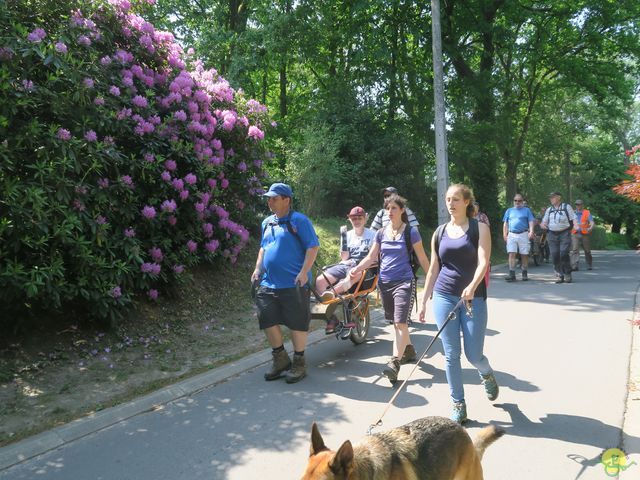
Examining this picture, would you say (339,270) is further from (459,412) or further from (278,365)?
(459,412)

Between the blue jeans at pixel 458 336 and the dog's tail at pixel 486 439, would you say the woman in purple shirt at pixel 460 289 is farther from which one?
the dog's tail at pixel 486 439

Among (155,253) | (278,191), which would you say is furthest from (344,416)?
(155,253)

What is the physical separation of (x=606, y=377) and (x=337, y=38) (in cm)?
1625

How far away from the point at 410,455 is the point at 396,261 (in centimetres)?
311

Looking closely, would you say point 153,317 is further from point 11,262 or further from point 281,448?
point 281,448

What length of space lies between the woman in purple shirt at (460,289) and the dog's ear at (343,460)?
2.16m

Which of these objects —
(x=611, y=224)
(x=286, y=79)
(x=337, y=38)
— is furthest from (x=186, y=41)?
(x=611, y=224)

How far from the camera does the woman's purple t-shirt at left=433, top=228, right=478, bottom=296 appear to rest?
415 cm

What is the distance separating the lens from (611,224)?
42312 mm

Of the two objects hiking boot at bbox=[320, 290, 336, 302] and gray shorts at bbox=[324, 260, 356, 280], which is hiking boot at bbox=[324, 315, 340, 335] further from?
gray shorts at bbox=[324, 260, 356, 280]

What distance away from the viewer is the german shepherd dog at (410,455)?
83.8 inches

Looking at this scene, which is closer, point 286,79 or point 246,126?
point 246,126

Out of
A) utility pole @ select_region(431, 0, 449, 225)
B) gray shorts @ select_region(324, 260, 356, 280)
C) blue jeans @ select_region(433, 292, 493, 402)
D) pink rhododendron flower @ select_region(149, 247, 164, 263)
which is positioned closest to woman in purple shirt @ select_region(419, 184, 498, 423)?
blue jeans @ select_region(433, 292, 493, 402)

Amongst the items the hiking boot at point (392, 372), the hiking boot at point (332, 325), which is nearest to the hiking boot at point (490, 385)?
the hiking boot at point (392, 372)
